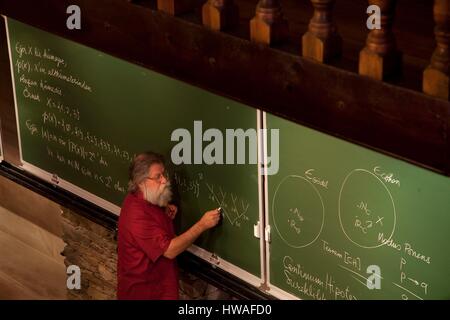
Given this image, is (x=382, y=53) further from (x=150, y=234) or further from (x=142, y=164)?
(x=150, y=234)

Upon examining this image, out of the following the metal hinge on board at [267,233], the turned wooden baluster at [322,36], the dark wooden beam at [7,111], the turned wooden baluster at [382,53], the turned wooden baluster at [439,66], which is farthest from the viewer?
the dark wooden beam at [7,111]

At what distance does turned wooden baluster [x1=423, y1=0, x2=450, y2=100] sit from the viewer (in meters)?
4.73

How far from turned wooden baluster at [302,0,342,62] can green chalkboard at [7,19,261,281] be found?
2.70 feet

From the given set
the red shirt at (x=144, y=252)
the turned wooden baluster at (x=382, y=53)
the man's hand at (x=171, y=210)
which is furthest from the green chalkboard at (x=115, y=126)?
the turned wooden baluster at (x=382, y=53)

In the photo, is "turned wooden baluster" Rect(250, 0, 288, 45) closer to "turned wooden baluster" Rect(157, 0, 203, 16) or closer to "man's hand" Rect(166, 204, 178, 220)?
"turned wooden baluster" Rect(157, 0, 203, 16)

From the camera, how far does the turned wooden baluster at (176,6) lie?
6.07 m

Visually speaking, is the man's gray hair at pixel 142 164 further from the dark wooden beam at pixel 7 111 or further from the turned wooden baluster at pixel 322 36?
the dark wooden beam at pixel 7 111

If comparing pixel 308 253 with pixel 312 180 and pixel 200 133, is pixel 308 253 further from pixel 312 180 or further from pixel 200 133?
pixel 200 133

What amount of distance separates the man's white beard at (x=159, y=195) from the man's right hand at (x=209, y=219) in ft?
0.81

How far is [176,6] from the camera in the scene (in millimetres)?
6074

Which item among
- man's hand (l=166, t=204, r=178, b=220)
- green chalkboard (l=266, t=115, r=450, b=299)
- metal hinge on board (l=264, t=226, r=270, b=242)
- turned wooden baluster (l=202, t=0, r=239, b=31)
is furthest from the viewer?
man's hand (l=166, t=204, r=178, b=220)

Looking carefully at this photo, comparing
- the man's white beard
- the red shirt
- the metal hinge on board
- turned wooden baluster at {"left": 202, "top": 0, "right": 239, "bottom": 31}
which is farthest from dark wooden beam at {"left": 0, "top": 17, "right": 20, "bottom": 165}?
the metal hinge on board

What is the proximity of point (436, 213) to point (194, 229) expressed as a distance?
1.67 meters
